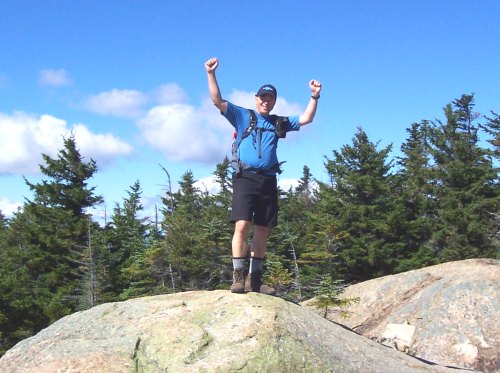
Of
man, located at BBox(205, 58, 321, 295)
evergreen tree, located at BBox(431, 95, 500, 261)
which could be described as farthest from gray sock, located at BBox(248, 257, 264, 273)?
evergreen tree, located at BBox(431, 95, 500, 261)

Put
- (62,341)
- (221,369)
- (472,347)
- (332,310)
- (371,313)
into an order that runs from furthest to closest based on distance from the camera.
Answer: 1. (332,310)
2. (371,313)
3. (472,347)
4. (62,341)
5. (221,369)

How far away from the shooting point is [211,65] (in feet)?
20.5

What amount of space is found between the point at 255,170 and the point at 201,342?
7.21ft

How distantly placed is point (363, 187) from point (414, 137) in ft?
82.1

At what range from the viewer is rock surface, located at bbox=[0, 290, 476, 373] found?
17.5 feet

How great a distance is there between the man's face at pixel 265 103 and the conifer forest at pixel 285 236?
23587 millimetres

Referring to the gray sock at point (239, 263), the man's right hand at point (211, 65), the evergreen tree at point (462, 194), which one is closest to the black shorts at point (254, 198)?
the gray sock at point (239, 263)

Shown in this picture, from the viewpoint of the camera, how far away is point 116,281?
121 feet

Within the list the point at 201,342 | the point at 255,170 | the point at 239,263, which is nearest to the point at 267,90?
the point at 255,170

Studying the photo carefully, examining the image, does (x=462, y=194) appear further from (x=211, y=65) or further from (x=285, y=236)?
(x=211, y=65)

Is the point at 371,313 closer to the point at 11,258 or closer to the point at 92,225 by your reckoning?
the point at 92,225

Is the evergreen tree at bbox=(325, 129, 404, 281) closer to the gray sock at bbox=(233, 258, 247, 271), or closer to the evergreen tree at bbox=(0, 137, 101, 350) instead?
the evergreen tree at bbox=(0, 137, 101, 350)

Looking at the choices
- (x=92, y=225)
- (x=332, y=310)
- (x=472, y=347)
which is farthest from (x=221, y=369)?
(x=92, y=225)

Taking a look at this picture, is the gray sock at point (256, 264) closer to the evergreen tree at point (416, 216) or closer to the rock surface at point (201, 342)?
the rock surface at point (201, 342)
